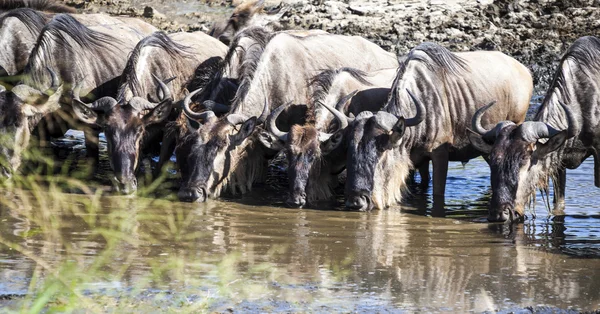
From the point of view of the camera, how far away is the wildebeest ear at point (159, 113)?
30.6 feet

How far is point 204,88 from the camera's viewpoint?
999 centimetres

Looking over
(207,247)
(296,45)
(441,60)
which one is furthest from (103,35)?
(207,247)

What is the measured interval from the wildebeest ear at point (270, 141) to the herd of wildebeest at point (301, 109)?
0.5 inches

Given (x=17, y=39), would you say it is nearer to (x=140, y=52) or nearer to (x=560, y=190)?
(x=140, y=52)

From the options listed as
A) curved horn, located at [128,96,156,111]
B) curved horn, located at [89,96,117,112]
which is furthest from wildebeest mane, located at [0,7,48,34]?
curved horn, located at [128,96,156,111]

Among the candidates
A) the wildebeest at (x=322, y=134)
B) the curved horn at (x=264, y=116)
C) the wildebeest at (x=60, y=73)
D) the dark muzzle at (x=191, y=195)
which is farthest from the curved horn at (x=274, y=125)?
the wildebeest at (x=60, y=73)

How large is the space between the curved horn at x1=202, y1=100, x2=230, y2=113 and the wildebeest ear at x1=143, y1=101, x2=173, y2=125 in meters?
0.37

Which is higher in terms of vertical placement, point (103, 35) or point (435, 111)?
point (103, 35)

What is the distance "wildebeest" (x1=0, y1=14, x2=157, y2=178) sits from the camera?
30.8 feet

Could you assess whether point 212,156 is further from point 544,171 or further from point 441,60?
point 544,171

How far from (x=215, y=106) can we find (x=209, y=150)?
76cm

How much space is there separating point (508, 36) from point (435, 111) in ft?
20.9

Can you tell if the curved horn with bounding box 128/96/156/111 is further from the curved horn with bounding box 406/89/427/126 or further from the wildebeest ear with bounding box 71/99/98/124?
the curved horn with bounding box 406/89/427/126

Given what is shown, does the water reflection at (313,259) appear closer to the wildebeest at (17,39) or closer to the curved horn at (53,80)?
the curved horn at (53,80)
